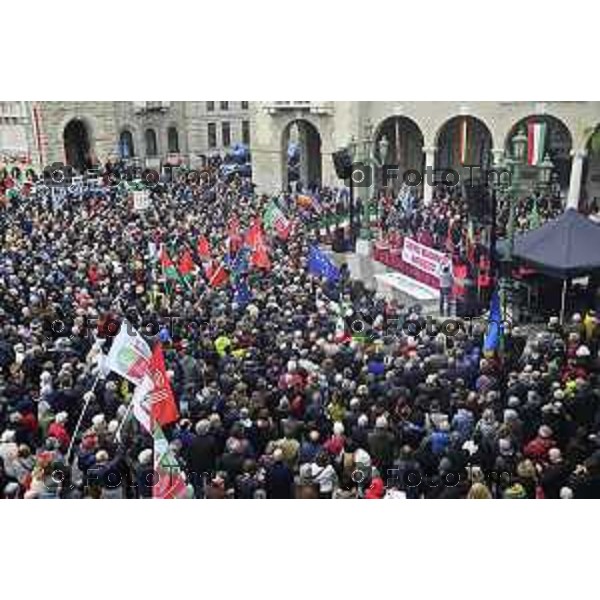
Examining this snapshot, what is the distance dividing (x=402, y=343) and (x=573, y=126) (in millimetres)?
12882

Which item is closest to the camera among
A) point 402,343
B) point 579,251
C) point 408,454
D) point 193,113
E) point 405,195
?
point 408,454

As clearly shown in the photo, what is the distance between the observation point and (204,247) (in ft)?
54.0

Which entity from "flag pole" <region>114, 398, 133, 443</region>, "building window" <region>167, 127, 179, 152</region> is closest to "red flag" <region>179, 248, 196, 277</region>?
"flag pole" <region>114, 398, 133, 443</region>

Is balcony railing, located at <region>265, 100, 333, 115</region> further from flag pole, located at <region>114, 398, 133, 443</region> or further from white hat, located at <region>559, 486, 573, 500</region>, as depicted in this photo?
white hat, located at <region>559, 486, 573, 500</region>

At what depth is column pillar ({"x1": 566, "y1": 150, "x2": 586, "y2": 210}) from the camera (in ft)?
73.5

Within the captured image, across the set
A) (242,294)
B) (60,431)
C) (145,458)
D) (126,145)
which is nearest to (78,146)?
(126,145)

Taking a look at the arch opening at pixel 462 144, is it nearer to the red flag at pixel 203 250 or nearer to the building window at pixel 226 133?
the building window at pixel 226 133

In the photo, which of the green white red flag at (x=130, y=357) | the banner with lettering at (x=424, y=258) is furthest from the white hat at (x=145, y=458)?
the banner with lettering at (x=424, y=258)

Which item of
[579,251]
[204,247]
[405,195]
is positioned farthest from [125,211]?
[579,251]

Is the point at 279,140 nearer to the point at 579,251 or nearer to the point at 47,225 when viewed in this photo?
the point at 47,225

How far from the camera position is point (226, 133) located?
32750 mm

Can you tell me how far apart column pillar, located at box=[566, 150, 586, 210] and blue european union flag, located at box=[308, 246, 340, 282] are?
9.71 m

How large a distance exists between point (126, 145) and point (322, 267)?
9.13 meters
